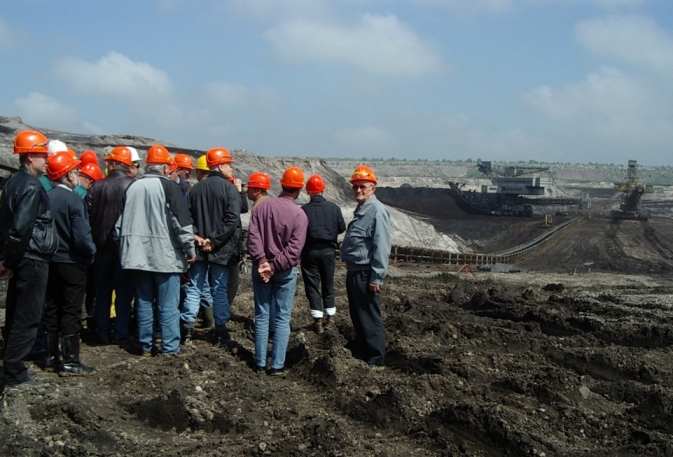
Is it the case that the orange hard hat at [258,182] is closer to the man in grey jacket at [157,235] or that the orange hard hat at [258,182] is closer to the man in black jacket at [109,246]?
the man in black jacket at [109,246]

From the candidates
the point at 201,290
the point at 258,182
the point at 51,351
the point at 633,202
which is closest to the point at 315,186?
the point at 258,182

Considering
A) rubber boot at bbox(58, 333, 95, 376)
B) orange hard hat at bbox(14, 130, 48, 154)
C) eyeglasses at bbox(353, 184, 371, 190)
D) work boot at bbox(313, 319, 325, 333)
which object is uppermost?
orange hard hat at bbox(14, 130, 48, 154)

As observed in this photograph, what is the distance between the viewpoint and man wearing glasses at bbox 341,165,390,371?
6.09 meters

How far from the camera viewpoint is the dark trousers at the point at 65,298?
211 inches

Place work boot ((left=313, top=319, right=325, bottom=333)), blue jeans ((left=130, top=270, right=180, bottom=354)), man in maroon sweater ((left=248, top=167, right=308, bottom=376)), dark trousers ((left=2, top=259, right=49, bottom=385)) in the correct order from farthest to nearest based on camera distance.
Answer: work boot ((left=313, top=319, right=325, bottom=333)) → blue jeans ((left=130, top=270, right=180, bottom=354)) → man in maroon sweater ((left=248, top=167, right=308, bottom=376)) → dark trousers ((left=2, top=259, right=49, bottom=385))

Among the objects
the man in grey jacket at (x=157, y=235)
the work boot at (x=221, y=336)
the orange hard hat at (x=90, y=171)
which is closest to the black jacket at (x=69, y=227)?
the man in grey jacket at (x=157, y=235)

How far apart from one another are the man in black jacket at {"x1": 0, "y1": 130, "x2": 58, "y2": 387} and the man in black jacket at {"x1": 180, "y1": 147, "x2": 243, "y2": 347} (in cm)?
176

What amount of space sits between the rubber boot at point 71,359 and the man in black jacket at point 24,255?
372mm

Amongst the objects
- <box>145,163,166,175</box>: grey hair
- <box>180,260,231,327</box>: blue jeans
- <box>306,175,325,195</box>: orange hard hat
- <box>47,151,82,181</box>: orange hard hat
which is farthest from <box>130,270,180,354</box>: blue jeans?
<box>306,175,325,195</box>: orange hard hat

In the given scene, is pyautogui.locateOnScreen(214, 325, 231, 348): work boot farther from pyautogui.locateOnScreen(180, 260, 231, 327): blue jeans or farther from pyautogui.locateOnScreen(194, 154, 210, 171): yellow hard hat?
pyautogui.locateOnScreen(194, 154, 210, 171): yellow hard hat

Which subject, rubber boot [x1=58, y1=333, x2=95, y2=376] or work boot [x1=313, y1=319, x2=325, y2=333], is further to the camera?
work boot [x1=313, y1=319, x2=325, y2=333]

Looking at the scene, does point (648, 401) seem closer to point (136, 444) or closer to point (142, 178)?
point (136, 444)

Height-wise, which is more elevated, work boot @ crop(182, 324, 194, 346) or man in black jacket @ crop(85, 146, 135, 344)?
man in black jacket @ crop(85, 146, 135, 344)

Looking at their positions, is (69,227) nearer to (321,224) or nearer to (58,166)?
(58,166)
